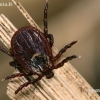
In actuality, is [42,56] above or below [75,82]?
above

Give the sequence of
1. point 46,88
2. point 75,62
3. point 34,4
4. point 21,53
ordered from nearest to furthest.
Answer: point 46,88 → point 21,53 → point 34,4 → point 75,62

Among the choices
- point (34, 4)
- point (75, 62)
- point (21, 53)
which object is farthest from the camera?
point (75, 62)

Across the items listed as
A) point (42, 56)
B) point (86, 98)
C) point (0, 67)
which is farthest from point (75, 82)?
point (0, 67)

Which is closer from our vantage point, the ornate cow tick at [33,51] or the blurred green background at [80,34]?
the ornate cow tick at [33,51]

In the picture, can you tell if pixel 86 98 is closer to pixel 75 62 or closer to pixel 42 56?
pixel 42 56

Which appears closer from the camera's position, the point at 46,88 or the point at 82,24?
the point at 46,88

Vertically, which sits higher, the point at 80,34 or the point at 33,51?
the point at 33,51

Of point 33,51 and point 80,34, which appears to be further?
point 80,34

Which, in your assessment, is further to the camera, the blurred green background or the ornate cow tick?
the blurred green background
